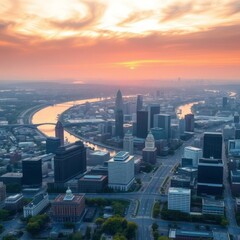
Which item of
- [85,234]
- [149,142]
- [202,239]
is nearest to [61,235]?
[85,234]

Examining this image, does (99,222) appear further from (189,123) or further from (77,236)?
(189,123)

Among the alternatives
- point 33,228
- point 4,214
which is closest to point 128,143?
point 4,214

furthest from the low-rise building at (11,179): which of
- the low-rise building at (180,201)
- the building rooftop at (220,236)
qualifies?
the building rooftop at (220,236)

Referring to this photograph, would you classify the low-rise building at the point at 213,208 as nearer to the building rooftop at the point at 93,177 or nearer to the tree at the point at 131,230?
the tree at the point at 131,230

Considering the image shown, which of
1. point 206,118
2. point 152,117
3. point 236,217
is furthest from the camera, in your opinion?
point 206,118

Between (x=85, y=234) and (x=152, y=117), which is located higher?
(x=152, y=117)

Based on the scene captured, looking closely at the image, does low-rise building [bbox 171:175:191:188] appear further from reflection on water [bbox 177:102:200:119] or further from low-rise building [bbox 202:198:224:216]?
reflection on water [bbox 177:102:200:119]

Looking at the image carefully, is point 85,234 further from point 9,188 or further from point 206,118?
point 206,118
